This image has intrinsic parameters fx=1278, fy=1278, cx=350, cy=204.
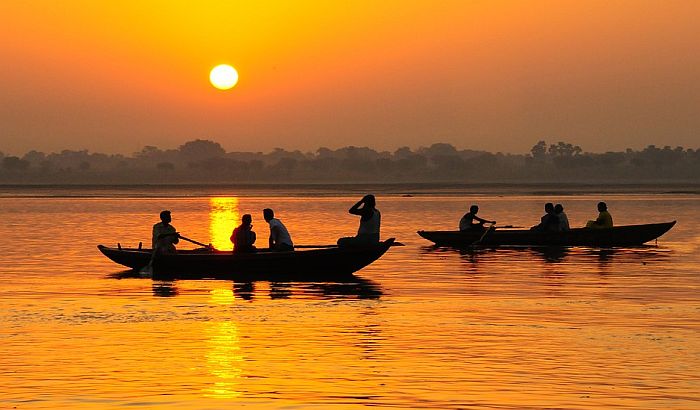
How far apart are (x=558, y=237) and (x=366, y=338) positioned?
1001 inches

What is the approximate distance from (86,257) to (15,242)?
11244 mm

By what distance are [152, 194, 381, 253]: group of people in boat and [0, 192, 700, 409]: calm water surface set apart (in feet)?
4.18

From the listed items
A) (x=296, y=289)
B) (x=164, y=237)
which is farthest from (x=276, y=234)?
(x=164, y=237)

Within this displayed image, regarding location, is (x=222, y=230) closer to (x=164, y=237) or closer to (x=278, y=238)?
(x=164, y=237)

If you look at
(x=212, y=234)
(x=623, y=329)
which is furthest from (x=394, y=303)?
(x=212, y=234)

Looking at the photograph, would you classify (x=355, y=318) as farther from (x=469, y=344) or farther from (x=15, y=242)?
(x=15, y=242)

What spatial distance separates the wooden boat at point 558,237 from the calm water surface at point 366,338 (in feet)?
21.7

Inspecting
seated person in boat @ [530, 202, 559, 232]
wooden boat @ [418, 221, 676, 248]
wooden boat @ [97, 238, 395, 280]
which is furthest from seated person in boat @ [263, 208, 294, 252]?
seated person in boat @ [530, 202, 559, 232]

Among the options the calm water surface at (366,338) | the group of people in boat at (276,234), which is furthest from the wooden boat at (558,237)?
the group of people in boat at (276,234)

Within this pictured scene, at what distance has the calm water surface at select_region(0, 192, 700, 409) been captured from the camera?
16.2 meters

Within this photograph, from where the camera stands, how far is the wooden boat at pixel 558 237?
45875 mm

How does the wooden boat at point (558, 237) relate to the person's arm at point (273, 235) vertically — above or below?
below

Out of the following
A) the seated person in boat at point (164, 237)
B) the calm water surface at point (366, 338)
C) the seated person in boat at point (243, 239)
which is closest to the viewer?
the calm water surface at point (366, 338)

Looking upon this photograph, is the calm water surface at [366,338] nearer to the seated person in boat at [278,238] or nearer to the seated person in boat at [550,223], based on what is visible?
the seated person in boat at [278,238]
